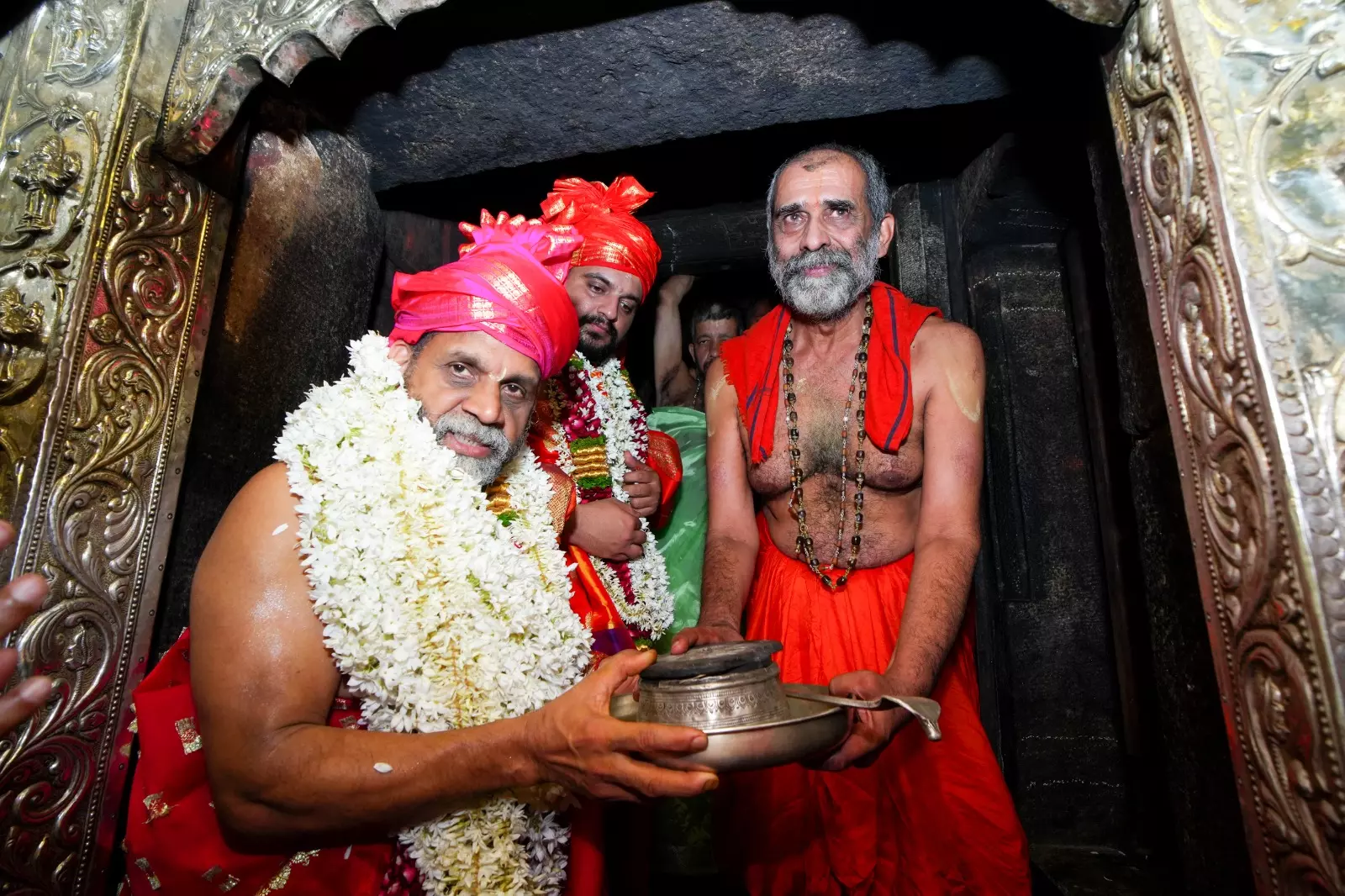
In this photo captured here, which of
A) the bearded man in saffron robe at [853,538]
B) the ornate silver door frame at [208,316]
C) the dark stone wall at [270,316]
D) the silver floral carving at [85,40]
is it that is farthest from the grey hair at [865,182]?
the silver floral carving at [85,40]

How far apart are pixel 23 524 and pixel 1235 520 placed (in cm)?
272

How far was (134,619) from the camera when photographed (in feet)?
6.52

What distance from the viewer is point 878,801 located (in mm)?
2201

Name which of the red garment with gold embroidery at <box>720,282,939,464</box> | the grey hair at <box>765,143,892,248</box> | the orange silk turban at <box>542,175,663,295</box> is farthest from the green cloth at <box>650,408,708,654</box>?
the grey hair at <box>765,143,892,248</box>

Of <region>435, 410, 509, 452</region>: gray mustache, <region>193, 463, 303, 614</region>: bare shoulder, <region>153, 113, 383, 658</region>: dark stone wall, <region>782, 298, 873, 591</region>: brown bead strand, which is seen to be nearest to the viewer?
<region>193, 463, 303, 614</region>: bare shoulder

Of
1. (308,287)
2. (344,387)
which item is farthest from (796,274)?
(308,287)

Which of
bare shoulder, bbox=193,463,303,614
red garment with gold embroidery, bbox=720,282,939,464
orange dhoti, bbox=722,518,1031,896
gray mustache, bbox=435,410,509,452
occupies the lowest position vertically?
orange dhoti, bbox=722,518,1031,896

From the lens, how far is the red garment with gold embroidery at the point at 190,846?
1623 millimetres

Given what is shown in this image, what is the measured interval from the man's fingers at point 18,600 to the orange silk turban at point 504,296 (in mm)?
1028

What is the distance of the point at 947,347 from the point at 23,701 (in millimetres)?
2476

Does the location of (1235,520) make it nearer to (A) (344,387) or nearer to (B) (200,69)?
(A) (344,387)

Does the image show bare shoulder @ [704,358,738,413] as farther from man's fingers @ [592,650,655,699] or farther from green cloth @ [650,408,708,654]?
man's fingers @ [592,650,655,699]

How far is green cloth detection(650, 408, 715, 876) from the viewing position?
121 inches

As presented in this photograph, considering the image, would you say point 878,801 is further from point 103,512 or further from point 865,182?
point 103,512
